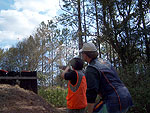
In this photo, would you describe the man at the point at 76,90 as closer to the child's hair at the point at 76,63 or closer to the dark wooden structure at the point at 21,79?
the child's hair at the point at 76,63

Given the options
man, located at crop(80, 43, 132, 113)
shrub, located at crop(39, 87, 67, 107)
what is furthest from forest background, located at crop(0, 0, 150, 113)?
man, located at crop(80, 43, 132, 113)

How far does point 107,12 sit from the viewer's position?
10.5m

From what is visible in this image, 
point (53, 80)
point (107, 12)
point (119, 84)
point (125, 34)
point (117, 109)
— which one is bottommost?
point (53, 80)

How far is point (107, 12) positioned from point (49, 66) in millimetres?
22863

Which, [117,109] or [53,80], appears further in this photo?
[53,80]


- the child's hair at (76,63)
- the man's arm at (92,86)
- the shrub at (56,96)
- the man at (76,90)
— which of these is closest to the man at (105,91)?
the man's arm at (92,86)

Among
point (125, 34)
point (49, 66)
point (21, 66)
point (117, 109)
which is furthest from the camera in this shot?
point (49, 66)

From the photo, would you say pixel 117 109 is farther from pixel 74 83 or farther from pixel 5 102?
pixel 5 102

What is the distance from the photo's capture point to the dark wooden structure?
9617 mm

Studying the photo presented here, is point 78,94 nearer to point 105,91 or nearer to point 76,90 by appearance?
point 76,90

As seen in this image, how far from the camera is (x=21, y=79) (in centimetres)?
988

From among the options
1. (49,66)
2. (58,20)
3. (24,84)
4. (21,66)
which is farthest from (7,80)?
(49,66)

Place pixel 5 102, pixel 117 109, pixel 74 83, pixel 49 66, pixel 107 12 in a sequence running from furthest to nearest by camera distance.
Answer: pixel 49 66, pixel 107 12, pixel 5 102, pixel 74 83, pixel 117 109

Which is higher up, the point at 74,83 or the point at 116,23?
the point at 116,23
